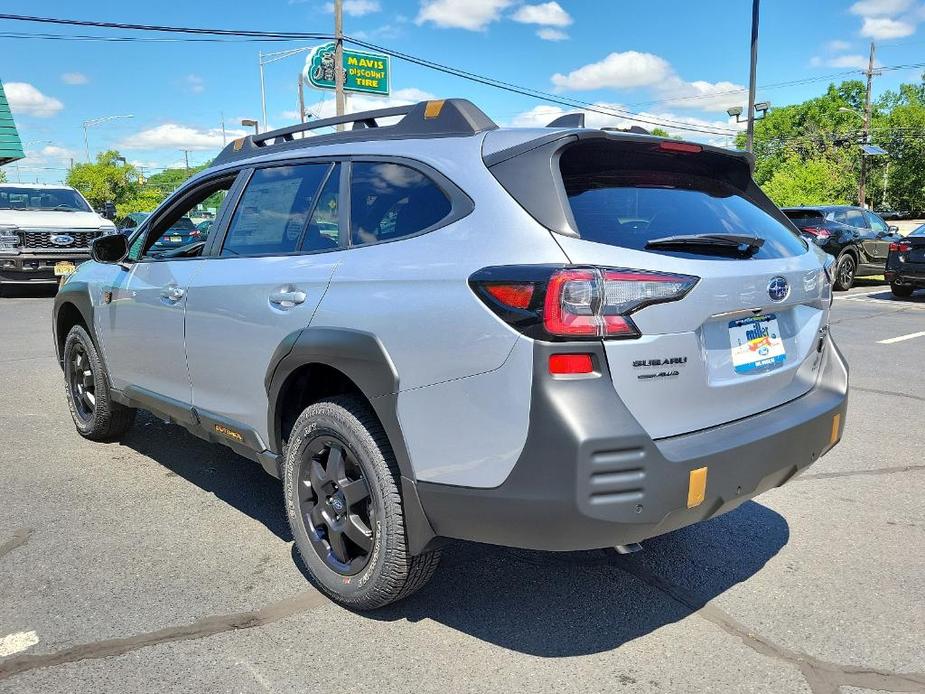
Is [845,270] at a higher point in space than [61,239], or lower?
lower

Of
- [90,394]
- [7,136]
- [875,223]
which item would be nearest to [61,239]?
[90,394]

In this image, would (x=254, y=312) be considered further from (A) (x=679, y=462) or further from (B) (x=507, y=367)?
(A) (x=679, y=462)

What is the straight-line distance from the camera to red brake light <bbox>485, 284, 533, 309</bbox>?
2.28m

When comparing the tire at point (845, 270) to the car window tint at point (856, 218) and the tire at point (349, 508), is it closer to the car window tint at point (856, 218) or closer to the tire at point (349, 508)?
the car window tint at point (856, 218)

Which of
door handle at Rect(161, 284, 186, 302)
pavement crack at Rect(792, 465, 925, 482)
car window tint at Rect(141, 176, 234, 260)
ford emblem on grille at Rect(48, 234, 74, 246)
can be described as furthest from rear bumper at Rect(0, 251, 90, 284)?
pavement crack at Rect(792, 465, 925, 482)

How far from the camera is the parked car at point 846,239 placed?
16219 millimetres

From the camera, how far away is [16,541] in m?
3.59

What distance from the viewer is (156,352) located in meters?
4.09

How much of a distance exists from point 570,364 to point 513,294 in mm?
273

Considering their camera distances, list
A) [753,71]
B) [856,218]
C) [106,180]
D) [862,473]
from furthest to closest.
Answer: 1. [106,180]
2. [753,71]
3. [856,218]
4. [862,473]

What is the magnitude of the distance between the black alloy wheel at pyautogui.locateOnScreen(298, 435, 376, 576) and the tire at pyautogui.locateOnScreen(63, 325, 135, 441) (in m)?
2.36

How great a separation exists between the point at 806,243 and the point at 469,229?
1659mm

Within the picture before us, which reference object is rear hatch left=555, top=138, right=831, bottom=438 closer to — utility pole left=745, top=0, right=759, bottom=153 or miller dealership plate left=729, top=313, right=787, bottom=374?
miller dealership plate left=729, top=313, right=787, bottom=374

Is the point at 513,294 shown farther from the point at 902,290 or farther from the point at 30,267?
the point at 902,290
